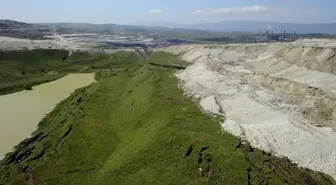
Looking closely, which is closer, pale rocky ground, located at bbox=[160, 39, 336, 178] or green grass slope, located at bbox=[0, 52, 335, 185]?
green grass slope, located at bbox=[0, 52, 335, 185]

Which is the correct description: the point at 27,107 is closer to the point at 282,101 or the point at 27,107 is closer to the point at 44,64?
the point at 282,101

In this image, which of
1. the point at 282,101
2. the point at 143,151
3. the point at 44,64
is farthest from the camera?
the point at 44,64

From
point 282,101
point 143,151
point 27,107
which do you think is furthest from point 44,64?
point 282,101

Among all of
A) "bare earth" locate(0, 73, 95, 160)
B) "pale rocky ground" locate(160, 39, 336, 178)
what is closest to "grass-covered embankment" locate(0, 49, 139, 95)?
"bare earth" locate(0, 73, 95, 160)

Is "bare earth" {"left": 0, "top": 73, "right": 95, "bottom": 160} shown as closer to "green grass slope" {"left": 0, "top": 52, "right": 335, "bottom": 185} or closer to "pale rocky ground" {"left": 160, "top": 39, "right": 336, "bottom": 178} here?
"green grass slope" {"left": 0, "top": 52, "right": 335, "bottom": 185}

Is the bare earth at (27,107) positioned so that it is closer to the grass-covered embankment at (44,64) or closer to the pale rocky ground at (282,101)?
the grass-covered embankment at (44,64)

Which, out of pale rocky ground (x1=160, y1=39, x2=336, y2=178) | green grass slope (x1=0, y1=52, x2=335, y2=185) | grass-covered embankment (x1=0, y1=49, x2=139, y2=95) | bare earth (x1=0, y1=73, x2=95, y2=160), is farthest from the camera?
grass-covered embankment (x1=0, y1=49, x2=139, y2=95)
